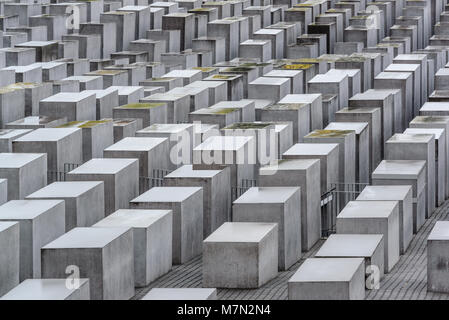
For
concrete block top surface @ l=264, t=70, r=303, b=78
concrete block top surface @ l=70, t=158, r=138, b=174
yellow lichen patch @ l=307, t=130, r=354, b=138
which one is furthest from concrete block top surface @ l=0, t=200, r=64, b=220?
concrete block top surface @ l=264, t=70, r=303, b=78

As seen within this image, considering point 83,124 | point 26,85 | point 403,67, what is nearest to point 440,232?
point 83,124

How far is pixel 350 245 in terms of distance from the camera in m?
34.3

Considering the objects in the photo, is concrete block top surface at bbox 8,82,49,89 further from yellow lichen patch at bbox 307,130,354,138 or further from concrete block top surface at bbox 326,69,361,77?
concrete block top surface at bbox 326,69,361,77

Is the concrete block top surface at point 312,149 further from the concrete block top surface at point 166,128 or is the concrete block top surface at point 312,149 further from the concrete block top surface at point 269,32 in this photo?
the concrete block top surface at point 269,32

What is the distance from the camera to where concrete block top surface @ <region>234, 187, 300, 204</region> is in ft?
123

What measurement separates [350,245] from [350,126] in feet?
51.3

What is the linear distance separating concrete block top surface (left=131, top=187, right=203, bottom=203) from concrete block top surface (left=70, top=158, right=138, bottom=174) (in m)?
2.35

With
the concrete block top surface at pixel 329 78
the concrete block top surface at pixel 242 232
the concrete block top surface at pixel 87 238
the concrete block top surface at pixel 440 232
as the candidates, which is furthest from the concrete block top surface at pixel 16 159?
the concrete block top surface at pixel 329 78

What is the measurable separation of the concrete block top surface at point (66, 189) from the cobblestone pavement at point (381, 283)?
3927 mm

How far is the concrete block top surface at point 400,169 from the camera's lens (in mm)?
42375

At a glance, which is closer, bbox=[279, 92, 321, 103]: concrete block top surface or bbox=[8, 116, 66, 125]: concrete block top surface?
bbox=[8, 116, 66, 125]: concrete block top surface

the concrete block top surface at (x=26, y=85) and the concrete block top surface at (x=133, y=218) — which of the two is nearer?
the concrete block top surface at (x=133, y=218)

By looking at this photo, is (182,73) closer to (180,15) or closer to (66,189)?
(180,15)
